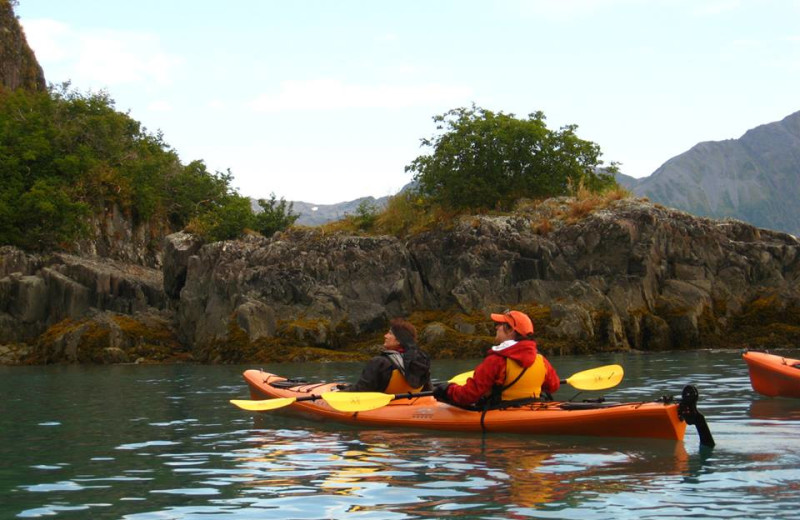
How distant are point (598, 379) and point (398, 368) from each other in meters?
2.47

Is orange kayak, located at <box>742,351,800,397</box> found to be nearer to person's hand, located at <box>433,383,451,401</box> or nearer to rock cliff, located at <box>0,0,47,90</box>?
person's hand, located at <box>433,383,451,401</box>

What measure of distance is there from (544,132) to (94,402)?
19.2m

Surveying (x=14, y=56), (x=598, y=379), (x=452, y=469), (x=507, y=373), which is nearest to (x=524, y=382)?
(x=507, y=373)

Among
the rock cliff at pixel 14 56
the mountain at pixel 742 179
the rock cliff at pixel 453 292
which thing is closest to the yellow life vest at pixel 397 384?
the rock cliff at pixel 453 292

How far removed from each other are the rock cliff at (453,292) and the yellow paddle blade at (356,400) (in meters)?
12.6

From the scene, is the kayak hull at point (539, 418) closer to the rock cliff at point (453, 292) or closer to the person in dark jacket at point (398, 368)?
the person in dark jacket at point (398, 368)

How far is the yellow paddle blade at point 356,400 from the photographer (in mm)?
10031

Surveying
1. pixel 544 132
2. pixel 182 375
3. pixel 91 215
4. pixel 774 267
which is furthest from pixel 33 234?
pixel 774 267

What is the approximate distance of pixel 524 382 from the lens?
980 cm

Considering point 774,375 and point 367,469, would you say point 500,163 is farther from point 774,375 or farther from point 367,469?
point 367,469

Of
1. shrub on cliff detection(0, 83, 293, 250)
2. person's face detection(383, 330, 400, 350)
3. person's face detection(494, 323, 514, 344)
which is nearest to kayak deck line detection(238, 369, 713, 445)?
A: person's face detection(383, 330, 400, 350)

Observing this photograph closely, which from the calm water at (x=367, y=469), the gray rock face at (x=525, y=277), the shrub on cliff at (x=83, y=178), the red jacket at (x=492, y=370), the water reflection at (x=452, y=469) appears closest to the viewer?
the calm water at (x=367, y=469)

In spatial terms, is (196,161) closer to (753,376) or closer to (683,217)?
(683,217)

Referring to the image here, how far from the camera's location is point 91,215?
32.6 metres
